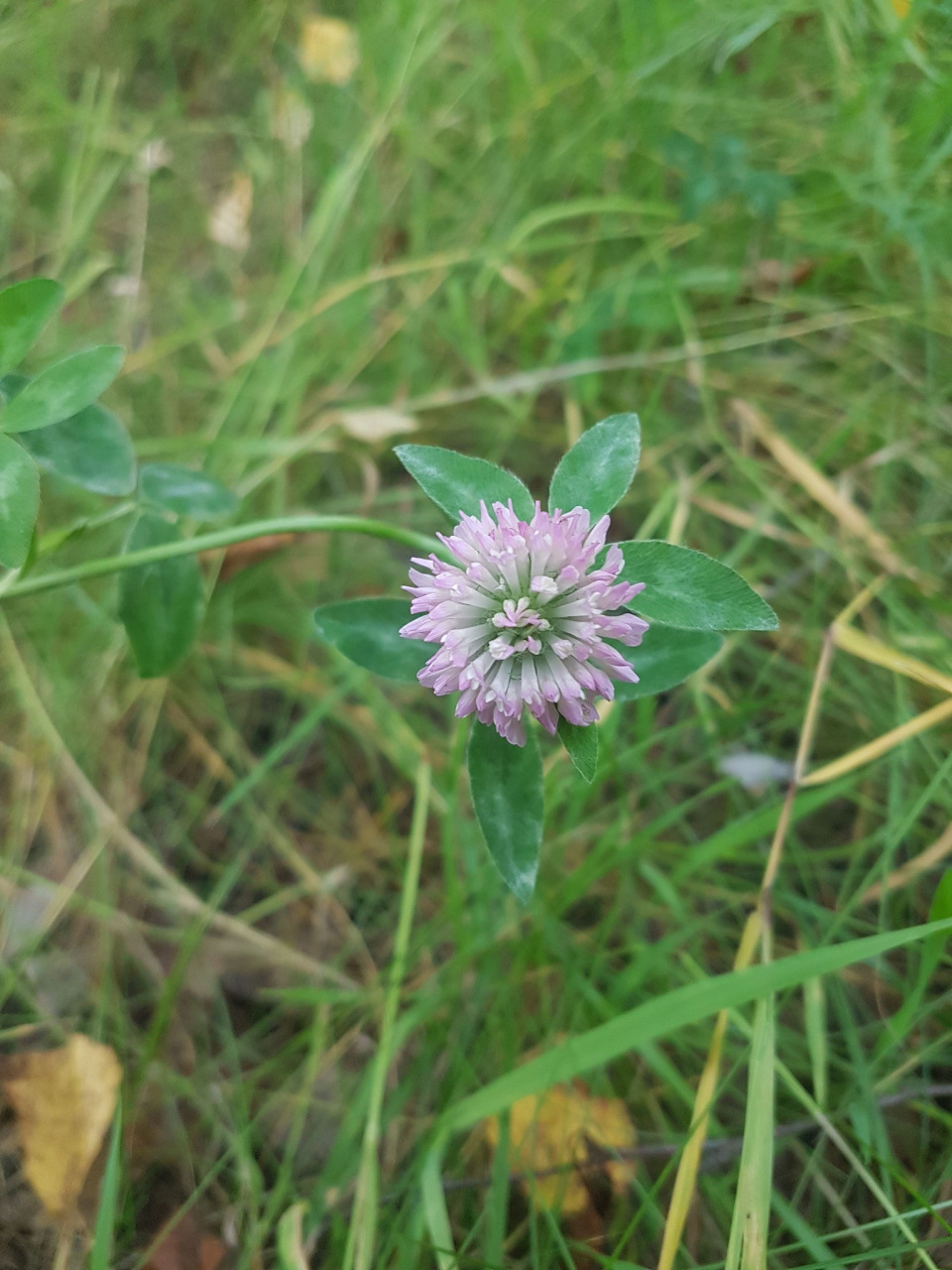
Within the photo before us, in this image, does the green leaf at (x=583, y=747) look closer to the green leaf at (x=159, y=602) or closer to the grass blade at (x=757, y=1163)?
the grass blade at (x=757, y=1163)

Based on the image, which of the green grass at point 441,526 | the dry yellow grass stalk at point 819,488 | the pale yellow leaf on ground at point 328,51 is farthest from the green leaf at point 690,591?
the pale yellow leaf on ground at point 328,51

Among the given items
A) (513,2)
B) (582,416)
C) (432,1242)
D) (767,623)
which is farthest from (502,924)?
(513,2)

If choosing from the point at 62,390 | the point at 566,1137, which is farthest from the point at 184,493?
the point at 566,1137

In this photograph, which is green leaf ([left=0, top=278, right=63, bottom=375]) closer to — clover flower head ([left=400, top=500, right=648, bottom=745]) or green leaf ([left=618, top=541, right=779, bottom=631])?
clover flower head ([left=400, top=500, right=648, bottom=745])

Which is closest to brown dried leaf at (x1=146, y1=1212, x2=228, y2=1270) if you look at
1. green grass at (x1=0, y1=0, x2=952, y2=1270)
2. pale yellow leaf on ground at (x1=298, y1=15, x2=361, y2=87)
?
green grass at (x1=0, y1=0, x2=952, y2=1270)

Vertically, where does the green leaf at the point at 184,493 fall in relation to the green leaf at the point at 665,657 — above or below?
above

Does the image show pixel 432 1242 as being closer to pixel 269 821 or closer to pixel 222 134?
pixel 269 821
